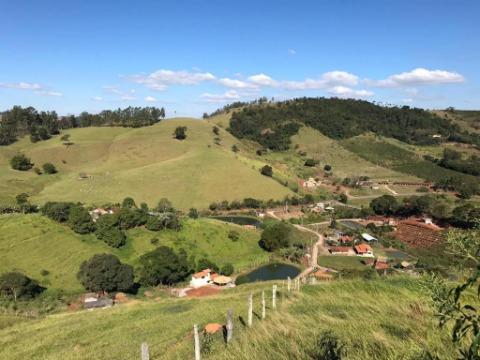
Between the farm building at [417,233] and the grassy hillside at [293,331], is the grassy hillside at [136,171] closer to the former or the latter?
the farm building at [417,233]

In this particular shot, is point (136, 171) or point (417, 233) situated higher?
point (136, 171)

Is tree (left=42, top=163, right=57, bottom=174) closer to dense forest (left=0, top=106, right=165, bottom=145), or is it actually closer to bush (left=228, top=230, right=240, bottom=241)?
dense forest (left=0, top=106, right=165, bottom=145)

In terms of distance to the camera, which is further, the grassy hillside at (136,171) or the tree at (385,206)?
the grassy hillside at (136,171)

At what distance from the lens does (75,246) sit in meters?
54.2

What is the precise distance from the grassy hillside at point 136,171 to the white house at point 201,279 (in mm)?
38892

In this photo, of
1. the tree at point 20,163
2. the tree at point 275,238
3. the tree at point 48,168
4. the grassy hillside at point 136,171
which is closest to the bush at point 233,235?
the tree at point 275,238

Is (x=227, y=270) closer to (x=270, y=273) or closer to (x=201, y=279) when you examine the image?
(x=201, y=279)

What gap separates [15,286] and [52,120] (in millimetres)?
112547

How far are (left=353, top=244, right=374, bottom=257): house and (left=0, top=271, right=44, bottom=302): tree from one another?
47304 mm

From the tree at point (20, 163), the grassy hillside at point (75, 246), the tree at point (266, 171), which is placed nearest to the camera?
the grassy hillside at point (75, 246)

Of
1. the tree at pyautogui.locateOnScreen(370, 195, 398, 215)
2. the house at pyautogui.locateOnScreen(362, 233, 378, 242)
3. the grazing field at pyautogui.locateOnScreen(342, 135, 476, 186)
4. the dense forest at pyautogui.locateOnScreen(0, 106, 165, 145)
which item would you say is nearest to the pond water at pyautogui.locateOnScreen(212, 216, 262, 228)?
the house at pyautogui.locateOnScreen(362, 233, 378, 242)

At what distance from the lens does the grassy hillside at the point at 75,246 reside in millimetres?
49062

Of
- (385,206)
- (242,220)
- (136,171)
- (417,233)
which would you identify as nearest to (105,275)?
(242,220)

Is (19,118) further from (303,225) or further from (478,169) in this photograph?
(478,169)
